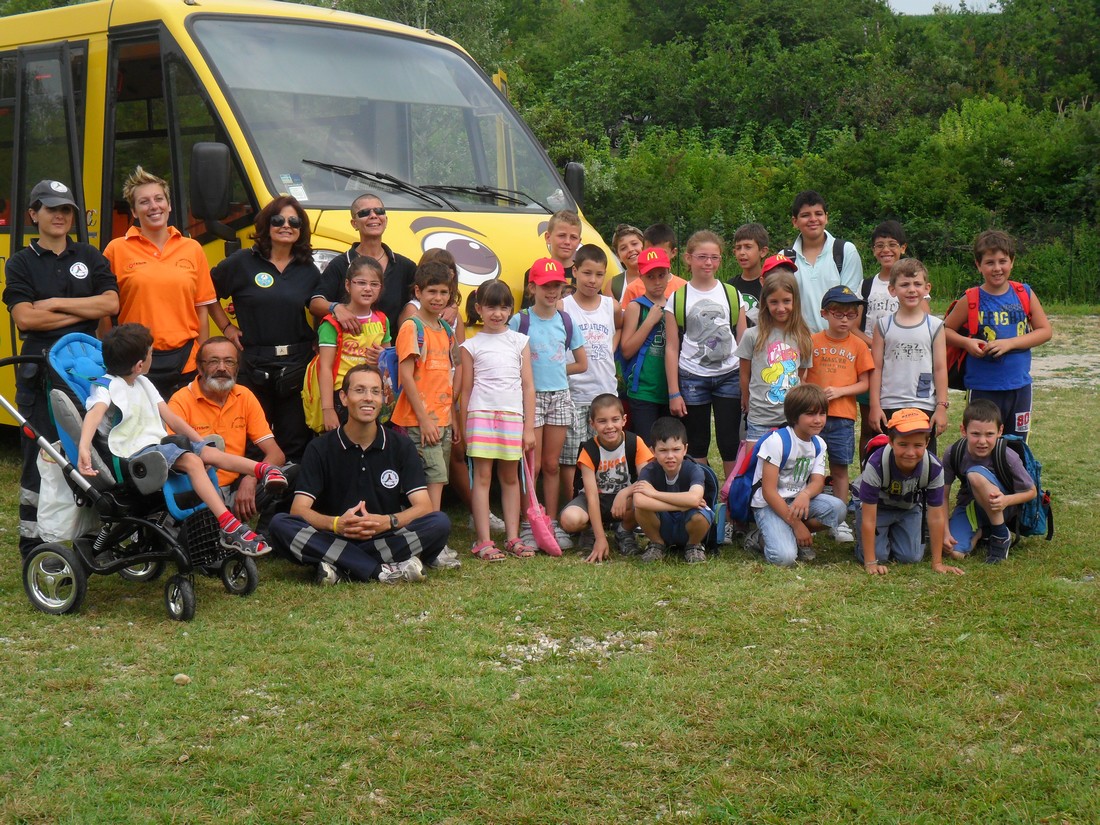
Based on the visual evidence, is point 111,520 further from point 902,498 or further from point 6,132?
point 6,132

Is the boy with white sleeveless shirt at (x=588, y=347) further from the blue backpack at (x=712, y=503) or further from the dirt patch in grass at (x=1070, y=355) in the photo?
the dirt patch in grass at (x=1070, y=355)

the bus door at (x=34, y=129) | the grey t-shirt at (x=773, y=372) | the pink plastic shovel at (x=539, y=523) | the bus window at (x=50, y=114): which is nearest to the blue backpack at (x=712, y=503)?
the grey t-shirt at (x=773, y=372)

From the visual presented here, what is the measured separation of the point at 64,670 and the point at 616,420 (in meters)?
3.15

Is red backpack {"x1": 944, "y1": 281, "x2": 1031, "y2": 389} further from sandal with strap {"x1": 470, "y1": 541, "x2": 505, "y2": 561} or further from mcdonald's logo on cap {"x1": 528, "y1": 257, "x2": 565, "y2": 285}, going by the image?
sandal with strap {"x1": 470, "y1": 541, "x2": 505, "y2": 561}

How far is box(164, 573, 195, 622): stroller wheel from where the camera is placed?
5523mm

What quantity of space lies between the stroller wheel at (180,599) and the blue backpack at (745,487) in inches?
114

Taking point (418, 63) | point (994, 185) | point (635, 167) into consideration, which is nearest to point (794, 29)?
point (635, 167)

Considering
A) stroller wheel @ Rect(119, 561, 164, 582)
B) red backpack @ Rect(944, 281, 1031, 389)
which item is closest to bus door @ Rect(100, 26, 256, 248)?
stroller wheel @ Rect(119, 561, 164, 582)

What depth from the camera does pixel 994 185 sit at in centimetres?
2267

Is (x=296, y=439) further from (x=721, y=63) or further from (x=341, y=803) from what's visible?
(x=721, y=63)

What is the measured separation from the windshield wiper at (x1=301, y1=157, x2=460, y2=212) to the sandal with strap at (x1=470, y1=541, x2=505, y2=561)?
2.31m

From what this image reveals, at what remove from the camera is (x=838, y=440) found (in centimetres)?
712

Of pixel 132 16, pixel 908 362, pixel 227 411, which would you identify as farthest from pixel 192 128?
pixel 908 362

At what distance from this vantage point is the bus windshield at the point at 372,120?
7398 millimetres
